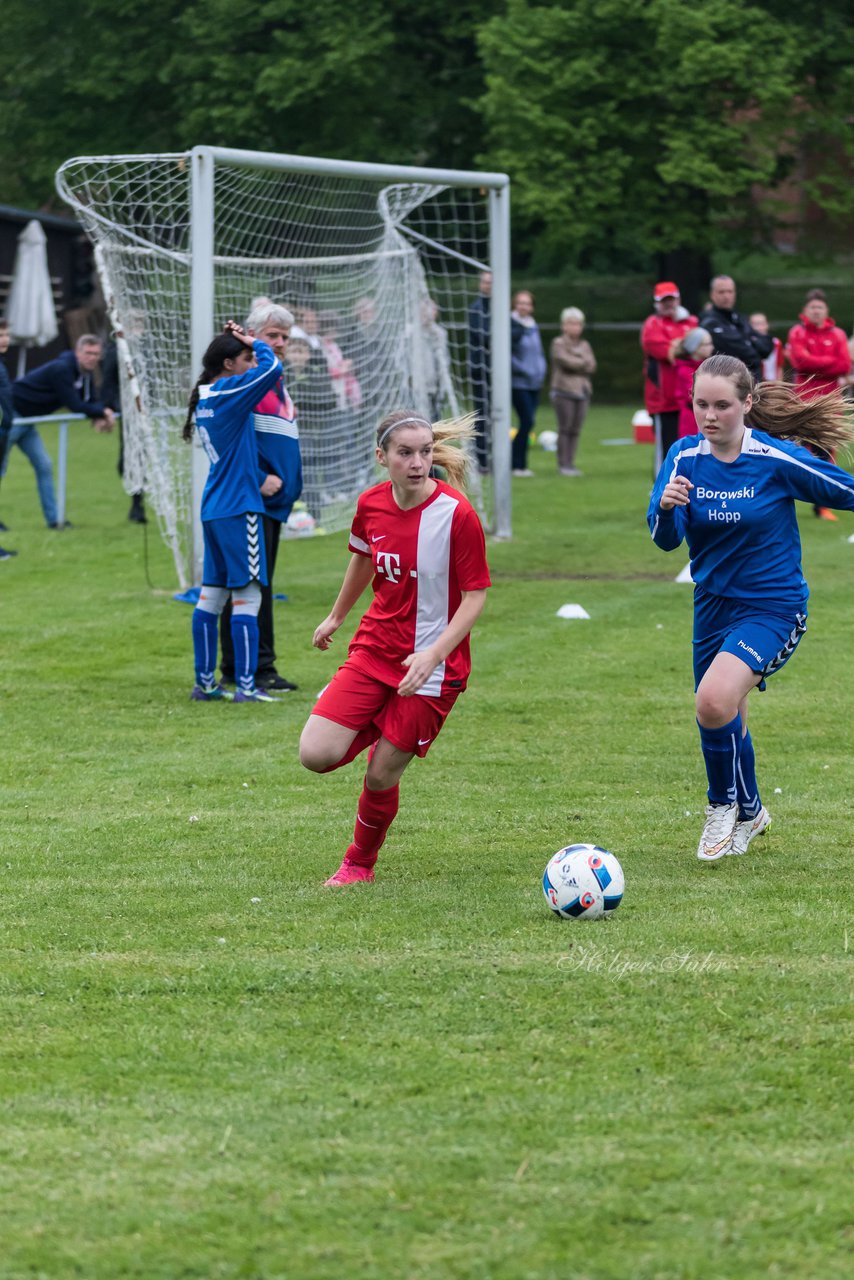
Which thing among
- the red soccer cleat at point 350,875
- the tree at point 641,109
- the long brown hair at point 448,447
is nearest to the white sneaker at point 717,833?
the red soccer cleat at point 350,875

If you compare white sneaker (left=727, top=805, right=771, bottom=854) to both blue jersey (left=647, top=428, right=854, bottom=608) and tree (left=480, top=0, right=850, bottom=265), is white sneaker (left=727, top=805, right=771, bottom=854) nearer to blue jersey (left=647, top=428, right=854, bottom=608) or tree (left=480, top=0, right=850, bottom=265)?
blue jersey (left=647, top=428, right=854, bottom=608)

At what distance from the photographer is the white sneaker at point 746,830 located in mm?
6547

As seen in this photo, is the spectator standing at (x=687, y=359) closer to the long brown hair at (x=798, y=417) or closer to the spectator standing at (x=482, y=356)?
the spectator standing at (x=482, y=356)

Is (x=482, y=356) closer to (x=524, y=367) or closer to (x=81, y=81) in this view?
(x=524, y=367)

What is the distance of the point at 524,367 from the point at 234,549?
12.3 metres

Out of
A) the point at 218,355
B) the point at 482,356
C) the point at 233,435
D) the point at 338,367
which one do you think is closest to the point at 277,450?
the point at 233,435

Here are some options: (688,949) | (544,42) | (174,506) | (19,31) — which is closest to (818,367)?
(174,506)

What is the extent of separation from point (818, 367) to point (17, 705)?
10.2 m

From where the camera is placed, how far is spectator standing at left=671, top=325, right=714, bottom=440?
16188mm

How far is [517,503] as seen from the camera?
18938 mm

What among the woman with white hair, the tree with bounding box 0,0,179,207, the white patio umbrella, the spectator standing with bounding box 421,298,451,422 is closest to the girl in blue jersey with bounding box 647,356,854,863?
the spectator standing with bounding box 421,298,451,422

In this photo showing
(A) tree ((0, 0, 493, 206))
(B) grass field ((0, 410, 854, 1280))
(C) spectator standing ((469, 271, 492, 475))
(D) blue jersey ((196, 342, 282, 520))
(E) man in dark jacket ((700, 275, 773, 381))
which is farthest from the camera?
(A) tree ((0, 0, 493, 206))

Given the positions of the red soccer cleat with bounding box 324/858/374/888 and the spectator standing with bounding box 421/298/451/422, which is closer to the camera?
the red soccer cleat with bounding box 324/858/374/888

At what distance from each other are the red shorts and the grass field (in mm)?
574
